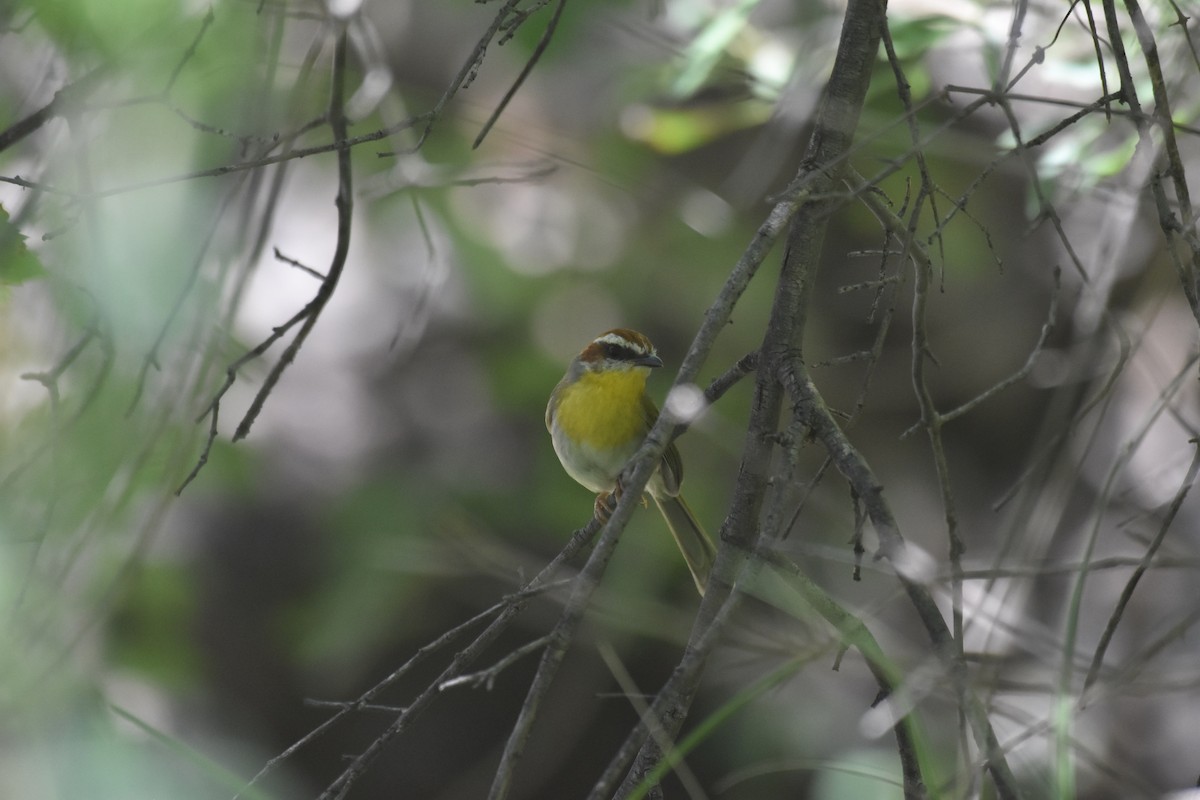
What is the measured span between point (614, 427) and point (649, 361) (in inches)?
12.4

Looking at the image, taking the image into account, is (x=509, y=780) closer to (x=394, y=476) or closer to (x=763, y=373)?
(x=763, y=373)

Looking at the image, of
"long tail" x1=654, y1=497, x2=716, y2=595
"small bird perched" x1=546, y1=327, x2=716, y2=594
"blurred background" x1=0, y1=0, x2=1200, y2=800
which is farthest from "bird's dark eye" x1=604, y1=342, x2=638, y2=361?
"long tail" x1=654, y1=497, x2=716, y2=595

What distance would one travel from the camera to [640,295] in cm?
612

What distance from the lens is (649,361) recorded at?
4.52 metres

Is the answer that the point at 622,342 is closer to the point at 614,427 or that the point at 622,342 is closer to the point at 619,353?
the point at 619,353

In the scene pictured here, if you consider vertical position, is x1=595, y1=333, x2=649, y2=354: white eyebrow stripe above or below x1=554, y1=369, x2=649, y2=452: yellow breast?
above

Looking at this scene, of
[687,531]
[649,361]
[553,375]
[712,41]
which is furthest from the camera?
[553,375]

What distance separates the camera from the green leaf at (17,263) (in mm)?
2309

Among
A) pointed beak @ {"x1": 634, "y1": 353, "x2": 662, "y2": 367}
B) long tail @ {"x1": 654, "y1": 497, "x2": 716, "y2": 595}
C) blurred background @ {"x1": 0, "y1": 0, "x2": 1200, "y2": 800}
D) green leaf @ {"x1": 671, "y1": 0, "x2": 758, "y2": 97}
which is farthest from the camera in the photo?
long tail @ {"x1": 654, "y1": 497, "x2": 716, "y2": 595}

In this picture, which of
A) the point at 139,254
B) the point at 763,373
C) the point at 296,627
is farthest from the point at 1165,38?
the point at 296,627

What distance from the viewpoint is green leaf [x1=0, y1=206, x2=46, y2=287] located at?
7.57 ft

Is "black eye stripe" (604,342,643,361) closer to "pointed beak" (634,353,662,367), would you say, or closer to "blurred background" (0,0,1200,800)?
"pointed beak" (634,353,662,367)

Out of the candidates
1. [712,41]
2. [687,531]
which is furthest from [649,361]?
[712,41]

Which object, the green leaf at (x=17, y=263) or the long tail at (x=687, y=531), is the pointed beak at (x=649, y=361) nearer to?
the long tail at (x=687, y=531)
